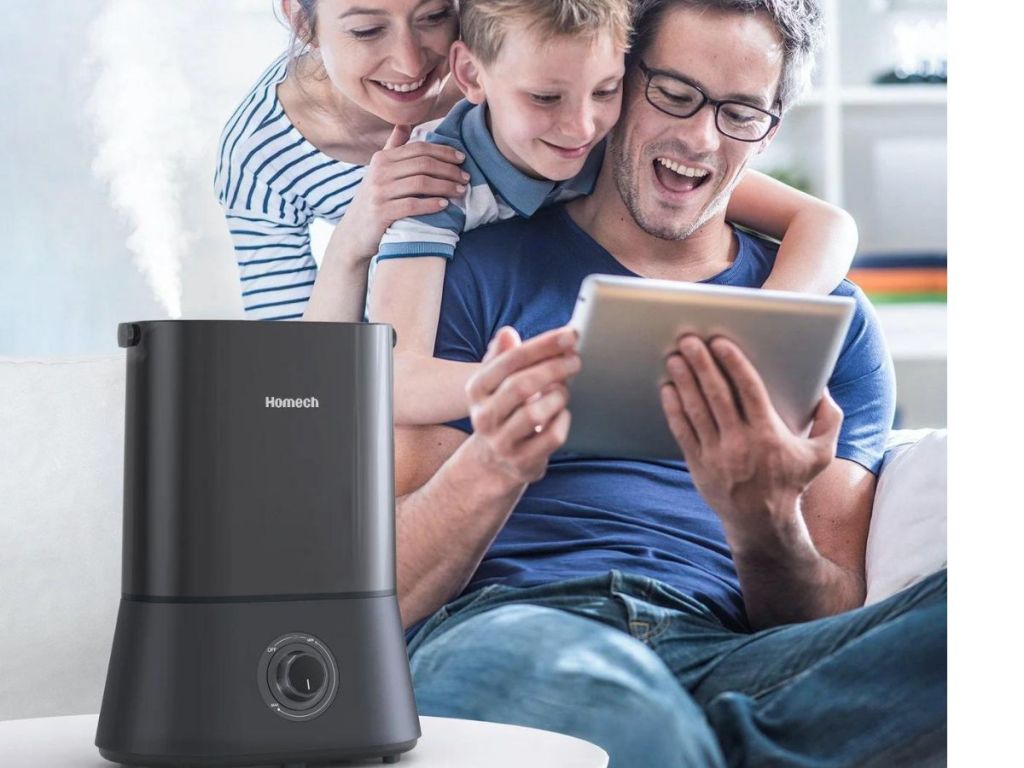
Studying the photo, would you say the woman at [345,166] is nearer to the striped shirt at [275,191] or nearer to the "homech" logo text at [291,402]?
the striped shirt at [275,191]

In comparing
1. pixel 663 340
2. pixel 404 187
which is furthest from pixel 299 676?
pixel 404 187

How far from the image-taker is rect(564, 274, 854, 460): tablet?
142 cm

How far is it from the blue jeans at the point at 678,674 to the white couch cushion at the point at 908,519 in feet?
0.10

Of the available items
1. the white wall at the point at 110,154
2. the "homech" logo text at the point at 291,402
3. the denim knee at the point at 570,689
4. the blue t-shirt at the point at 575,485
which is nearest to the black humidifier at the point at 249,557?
the "homech" logo text at the point at 291,402

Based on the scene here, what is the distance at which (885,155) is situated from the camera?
163 centimetres

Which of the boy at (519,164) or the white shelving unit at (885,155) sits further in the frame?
the white shelving unit at (885,155)

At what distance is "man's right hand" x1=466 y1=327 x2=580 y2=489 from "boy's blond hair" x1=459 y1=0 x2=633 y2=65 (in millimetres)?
338

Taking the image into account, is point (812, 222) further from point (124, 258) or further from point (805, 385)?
point (124, 258)

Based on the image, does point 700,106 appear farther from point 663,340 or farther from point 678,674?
point 678,674

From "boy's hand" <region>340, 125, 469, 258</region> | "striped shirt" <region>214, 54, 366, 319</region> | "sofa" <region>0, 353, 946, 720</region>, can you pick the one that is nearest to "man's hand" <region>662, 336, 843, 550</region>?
"sofa" <region>0, 353, 946, 720</region>

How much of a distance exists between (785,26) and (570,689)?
2.67ft

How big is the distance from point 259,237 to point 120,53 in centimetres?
27

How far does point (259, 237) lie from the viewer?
1.60 m

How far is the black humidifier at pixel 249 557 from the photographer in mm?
1003
